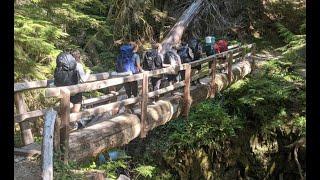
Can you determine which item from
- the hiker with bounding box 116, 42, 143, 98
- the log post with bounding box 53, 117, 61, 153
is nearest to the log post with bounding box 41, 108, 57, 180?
the log post with bounding box 53, 117, 61, 153

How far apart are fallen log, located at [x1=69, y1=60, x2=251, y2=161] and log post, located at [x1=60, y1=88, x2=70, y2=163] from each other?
7.2 inches

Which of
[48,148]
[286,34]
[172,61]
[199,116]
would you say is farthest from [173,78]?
[286,34]

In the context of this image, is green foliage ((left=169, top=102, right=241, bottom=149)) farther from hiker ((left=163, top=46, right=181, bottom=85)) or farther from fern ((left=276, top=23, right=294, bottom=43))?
fern ((left=276, top=23, right=294, bottom=43))

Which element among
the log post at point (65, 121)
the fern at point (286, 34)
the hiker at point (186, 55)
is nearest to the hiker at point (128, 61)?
the hiker at point (186, 55)

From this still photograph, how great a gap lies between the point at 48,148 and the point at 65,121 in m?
0.80

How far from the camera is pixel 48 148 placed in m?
5.67

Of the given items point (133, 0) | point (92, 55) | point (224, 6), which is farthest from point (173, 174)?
point (224, 6)

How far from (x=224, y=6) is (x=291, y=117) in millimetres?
11243

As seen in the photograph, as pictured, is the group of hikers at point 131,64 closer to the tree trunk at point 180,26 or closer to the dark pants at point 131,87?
the dark pants at point 131,87

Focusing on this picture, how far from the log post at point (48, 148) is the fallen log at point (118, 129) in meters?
0.96

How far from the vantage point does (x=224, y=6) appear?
77.9 ft

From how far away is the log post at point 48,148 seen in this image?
221 inches

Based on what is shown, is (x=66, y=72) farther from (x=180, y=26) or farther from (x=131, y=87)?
(x=180, y=26)

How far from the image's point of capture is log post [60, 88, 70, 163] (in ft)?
20.8
